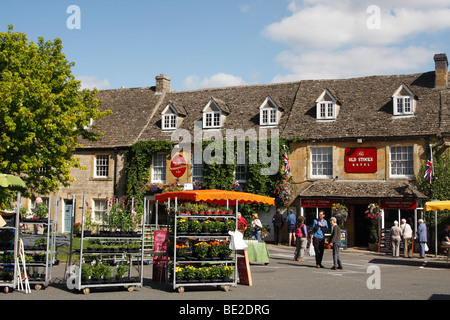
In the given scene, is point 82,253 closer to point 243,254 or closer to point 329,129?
point 243,254

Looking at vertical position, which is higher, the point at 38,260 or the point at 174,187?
the point at 174,187

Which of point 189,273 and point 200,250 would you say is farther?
point 200,250

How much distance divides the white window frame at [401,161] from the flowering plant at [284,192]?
5.70 m

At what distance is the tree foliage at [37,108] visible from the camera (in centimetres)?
2312

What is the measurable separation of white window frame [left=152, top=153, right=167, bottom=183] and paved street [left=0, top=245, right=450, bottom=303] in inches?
585

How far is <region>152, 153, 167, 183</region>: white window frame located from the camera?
34.3 metres

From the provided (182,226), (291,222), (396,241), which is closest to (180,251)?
(182,226)

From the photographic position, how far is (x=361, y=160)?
30.0 metres

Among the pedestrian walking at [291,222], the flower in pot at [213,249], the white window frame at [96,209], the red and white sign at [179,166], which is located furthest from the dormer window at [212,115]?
the flower in pot at [213,249]

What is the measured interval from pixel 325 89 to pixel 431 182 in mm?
8379

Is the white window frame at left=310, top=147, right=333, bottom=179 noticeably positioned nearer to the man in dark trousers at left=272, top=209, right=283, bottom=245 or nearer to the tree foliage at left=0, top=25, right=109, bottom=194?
the man in dark trousers at left=272, top=209, right=283, bottom=245

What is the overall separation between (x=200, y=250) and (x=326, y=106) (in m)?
20.3

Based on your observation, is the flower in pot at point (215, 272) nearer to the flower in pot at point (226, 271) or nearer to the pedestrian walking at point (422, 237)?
the flower in pot at point (226, 271)

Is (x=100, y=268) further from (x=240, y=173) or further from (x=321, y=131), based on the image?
(x=321, y=131)
